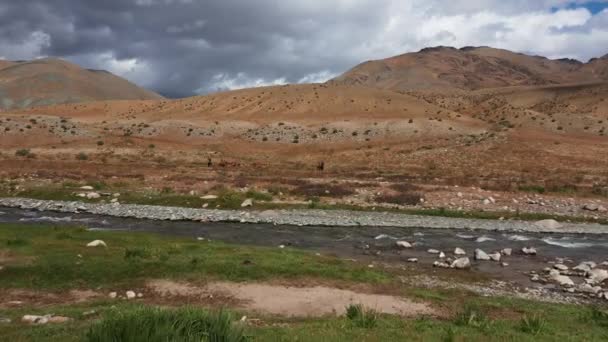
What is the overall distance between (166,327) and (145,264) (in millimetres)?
12204

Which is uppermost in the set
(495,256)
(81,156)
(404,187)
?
(81,156)

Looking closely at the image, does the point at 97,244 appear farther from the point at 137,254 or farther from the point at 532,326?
the point at 532,326

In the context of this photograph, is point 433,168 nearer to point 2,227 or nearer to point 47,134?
point 2,227

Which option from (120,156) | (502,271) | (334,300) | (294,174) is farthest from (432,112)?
(334,300)

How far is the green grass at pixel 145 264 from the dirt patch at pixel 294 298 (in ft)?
3.16

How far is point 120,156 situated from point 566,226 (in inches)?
1983

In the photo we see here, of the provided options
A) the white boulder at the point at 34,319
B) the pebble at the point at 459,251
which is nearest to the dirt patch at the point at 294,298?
the white boulder at the point at 34,319

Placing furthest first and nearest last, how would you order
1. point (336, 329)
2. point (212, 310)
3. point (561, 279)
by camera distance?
point (561, 279) < point (336, 329) < point (212, 310)

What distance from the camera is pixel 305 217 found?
111 feet

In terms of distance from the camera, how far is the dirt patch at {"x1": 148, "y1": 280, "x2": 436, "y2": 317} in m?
14.9

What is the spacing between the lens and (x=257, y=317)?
13.4 meters

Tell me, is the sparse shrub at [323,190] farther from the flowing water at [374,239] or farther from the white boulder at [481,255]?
the white boulder at [481,255]

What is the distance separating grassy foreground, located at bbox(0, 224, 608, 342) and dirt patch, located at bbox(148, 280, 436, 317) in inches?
30.6

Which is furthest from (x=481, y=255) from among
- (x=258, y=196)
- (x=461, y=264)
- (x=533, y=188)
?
(x=533, y=188)
